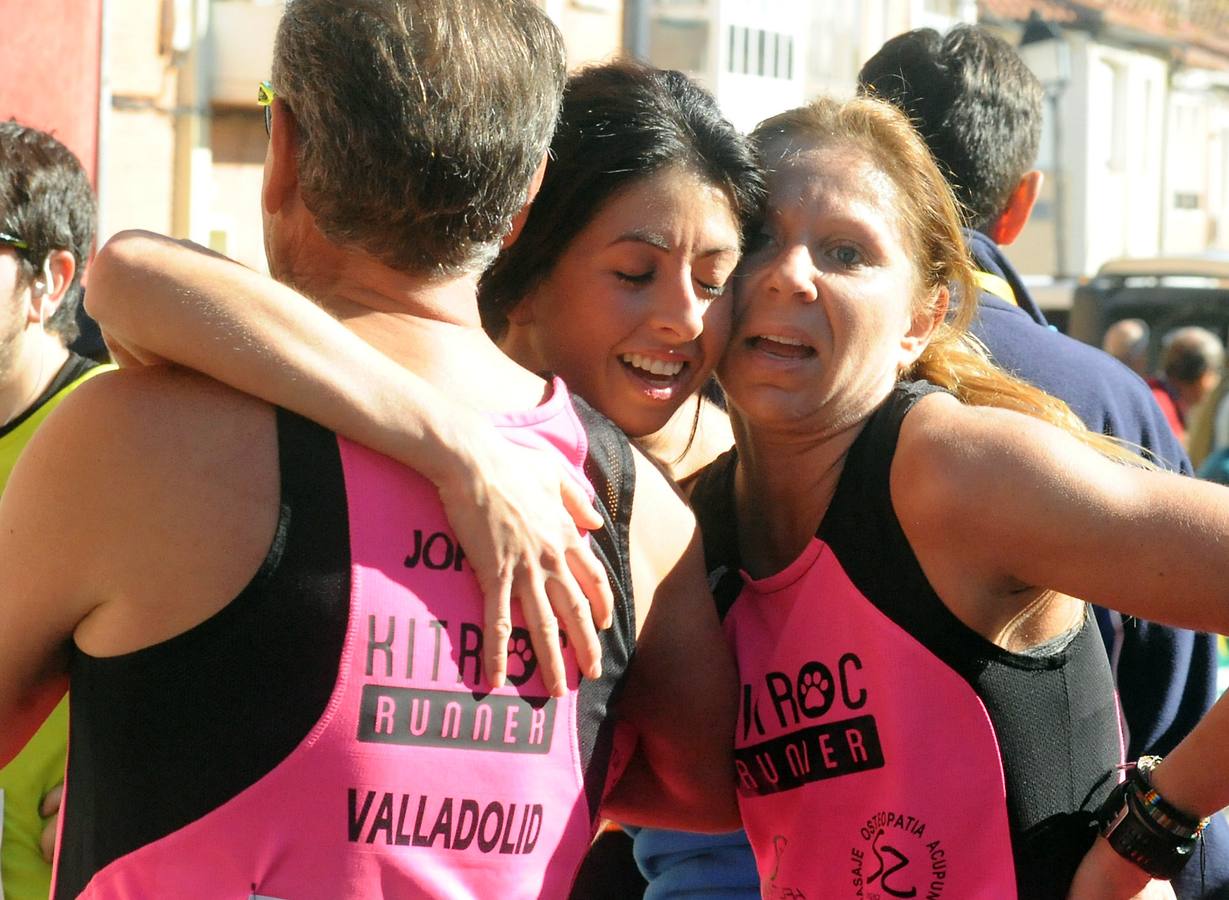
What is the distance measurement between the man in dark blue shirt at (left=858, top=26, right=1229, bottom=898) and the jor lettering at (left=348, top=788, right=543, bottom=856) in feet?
4.21

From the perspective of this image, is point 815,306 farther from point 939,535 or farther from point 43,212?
point 43,212

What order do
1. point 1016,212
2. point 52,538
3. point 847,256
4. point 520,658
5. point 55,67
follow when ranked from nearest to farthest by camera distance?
point 52,538, point 520,658, point 847,256, point 1016,212, point 55,67

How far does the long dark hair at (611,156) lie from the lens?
2.40 meters

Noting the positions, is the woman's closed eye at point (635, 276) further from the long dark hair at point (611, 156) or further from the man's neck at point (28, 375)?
the man's neck at point (28, 375)

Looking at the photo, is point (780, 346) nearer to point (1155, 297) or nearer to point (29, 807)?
point (29, 807)

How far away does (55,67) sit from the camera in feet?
31.9

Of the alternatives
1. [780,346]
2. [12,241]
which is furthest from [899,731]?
[12,241]

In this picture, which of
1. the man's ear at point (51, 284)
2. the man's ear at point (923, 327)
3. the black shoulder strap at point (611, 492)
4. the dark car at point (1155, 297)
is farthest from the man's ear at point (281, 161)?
the dark car at point (1155, 297)

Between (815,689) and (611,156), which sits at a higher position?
(611,156)

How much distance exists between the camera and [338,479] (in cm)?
171

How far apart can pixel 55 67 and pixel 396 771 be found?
901 cm

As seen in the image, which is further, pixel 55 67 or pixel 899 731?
pixel 55 67

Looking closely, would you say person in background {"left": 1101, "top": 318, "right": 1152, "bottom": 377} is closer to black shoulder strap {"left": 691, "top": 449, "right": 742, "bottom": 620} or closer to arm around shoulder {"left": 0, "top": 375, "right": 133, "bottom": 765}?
black shoulder strap {"left": 691, "top": 449, "right": 742, "bottom": 620}

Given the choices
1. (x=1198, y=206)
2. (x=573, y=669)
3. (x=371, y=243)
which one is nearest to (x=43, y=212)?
(x=371, y=243)
